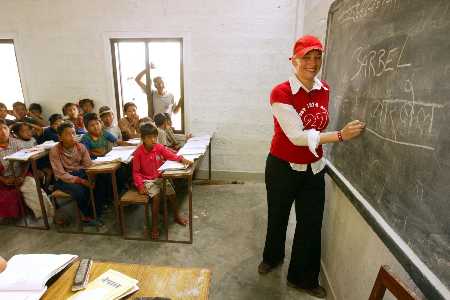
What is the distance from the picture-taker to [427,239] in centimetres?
92

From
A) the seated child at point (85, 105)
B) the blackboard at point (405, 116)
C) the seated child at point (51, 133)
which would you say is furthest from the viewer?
the seated child at point (85, 105)

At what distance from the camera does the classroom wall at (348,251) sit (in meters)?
1.33

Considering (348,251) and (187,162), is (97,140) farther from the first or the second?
(348,251)

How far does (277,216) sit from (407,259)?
108cm

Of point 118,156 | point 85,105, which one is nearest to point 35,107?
point 85,105

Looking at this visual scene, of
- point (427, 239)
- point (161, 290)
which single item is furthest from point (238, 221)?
point (427, 239)

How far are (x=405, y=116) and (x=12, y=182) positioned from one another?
11.6 ft

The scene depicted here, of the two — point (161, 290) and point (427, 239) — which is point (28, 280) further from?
point (427, 239)

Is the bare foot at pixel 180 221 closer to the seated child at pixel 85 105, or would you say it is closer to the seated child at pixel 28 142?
the seated child at pixel 28 142

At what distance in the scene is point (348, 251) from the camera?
1702 millimetres

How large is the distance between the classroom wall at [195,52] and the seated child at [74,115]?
0.51 m

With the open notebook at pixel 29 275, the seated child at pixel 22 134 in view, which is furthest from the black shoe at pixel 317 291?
the seated child at pixel 22 134

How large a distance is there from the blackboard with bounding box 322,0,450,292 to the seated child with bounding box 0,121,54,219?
10.4 feet

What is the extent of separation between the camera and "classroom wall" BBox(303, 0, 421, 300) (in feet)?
4.35
